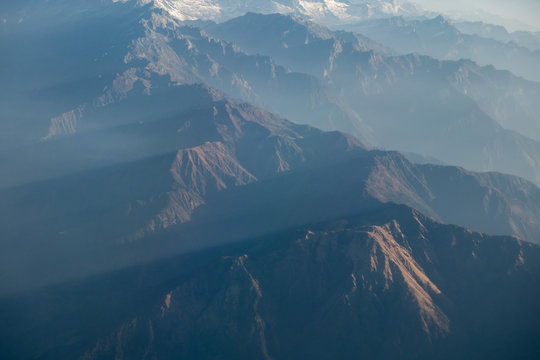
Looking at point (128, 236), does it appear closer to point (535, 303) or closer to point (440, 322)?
point (440, 322)

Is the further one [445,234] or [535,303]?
[445,234]

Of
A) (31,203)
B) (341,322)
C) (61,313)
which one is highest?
(341,322)

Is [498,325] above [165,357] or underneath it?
above

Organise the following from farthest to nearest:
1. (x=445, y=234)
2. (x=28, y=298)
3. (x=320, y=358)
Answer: (x=28, y=298) < (x=445, y=234) < (x=320, y=358)

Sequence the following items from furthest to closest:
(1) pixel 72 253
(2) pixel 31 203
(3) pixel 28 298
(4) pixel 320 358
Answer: (2) pixel 31 203 → (1) pixel 72 253 → (3) pixel 28 298 → (4) pixel 320 358

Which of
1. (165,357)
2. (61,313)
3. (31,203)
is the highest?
(165,357)

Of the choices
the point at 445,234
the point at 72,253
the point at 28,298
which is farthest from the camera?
the point at 72,253

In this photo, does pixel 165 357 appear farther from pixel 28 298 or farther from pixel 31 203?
pixel 31 203

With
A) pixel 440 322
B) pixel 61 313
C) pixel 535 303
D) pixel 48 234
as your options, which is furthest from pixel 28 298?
pixel 535 303

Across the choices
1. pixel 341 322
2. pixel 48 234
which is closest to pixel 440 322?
pixel 341 322
